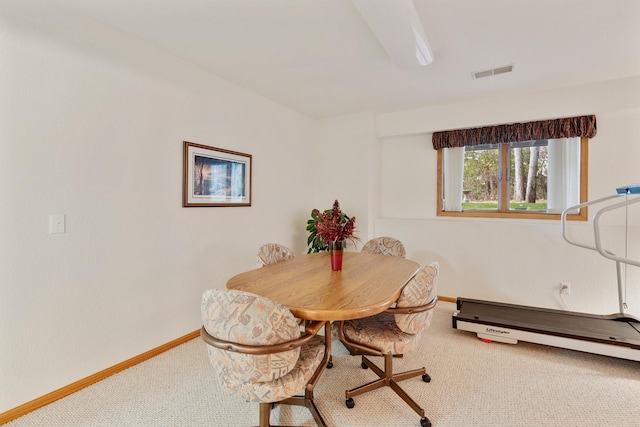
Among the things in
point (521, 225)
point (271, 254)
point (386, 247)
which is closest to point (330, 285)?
point (271, 254)

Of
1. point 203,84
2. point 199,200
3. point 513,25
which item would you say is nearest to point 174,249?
point 199,200

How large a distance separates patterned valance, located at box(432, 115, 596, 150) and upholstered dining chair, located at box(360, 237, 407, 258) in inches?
65.3

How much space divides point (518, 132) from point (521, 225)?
3.50 feet

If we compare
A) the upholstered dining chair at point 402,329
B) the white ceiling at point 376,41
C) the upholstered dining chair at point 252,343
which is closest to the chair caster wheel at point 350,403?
the upholstered dining chair at point 402,329

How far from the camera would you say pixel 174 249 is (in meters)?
2.51

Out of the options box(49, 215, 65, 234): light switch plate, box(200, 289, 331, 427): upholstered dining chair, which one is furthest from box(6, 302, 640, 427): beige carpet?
box(49, 215, 65, 234): light switch plate

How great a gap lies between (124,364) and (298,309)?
1742 mm

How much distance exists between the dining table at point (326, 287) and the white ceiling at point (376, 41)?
1.73 metres

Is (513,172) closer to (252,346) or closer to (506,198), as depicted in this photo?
(506,198)

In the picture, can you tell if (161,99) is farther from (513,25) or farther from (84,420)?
(513,25)

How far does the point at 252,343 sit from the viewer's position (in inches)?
46.9

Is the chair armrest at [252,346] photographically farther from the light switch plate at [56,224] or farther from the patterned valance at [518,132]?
the patterned valance at [518,132]

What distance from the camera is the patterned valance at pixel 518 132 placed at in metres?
3.03

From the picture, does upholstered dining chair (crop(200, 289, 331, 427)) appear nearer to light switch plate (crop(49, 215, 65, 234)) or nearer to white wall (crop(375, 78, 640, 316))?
light switch plate (crop(49, 215, 65, 234))
